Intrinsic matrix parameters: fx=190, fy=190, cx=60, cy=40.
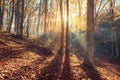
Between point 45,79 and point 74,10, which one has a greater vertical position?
point 74,10

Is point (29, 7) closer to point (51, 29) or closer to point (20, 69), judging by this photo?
point (51, 29)

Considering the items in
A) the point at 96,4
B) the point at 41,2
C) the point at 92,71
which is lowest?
the point at 92,71

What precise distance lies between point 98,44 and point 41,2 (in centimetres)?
1454

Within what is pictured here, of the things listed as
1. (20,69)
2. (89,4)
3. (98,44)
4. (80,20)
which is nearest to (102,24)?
(98,44)

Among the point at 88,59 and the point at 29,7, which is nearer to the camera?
the point at 88,59

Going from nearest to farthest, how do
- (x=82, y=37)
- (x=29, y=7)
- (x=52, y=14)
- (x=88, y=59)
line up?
(x=88, y=59)
(x=82, y=37)
(x=29, y=7)
(x=52, y=14)

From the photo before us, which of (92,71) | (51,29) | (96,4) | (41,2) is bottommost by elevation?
(92,71)

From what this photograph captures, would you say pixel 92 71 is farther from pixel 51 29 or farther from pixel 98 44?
pixel 51 29

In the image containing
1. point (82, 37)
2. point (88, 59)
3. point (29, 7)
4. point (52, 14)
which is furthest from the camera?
point (52, 14)

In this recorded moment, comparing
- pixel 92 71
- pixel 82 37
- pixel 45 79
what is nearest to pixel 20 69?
pixel 45 79

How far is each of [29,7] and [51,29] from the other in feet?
33.3

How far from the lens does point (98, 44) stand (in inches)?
1272

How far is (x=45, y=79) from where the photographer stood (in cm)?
877

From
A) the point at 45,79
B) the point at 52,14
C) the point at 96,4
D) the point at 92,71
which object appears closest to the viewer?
the point at 45,79
